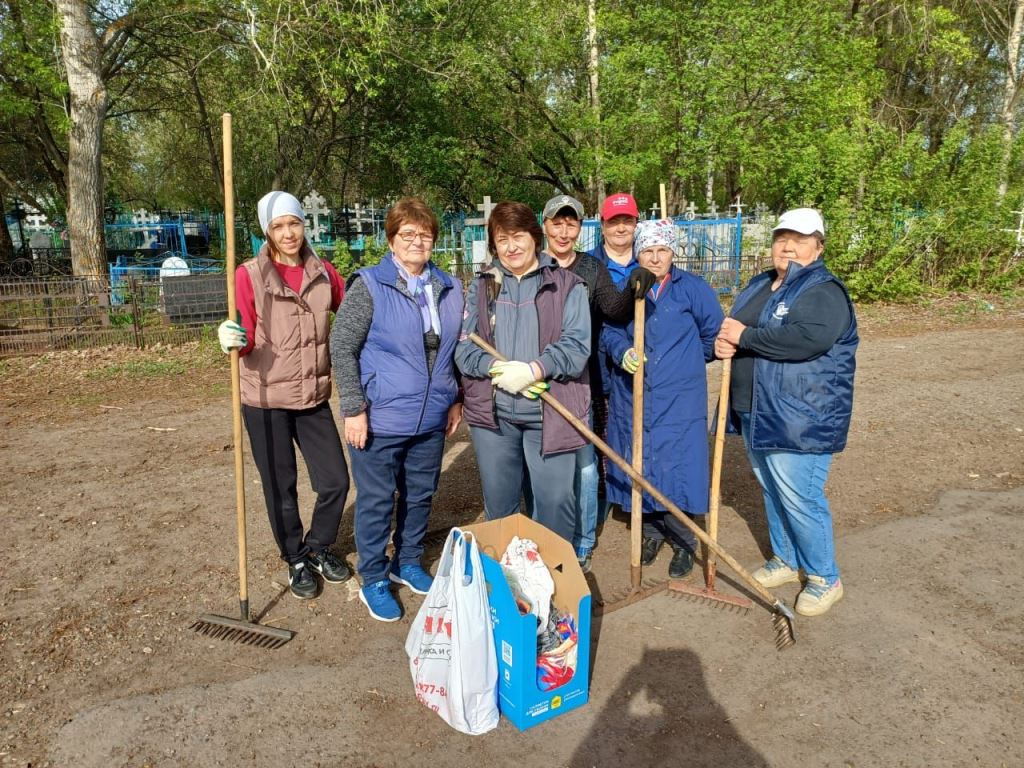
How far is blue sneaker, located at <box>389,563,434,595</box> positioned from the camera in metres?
3.39

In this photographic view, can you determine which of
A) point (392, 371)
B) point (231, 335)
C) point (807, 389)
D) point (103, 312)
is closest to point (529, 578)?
point (392, 371)

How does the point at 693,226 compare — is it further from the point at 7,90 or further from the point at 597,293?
the point at 7,90

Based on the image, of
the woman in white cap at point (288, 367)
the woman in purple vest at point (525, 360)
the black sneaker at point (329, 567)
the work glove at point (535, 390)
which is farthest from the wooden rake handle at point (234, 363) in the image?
the work glove at point (535, 390)

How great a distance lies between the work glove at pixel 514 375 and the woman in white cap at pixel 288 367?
35.7 inches

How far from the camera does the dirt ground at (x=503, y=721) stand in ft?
8.02

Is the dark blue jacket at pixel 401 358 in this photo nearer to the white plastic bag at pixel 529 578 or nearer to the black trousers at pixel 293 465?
the black trousers at pixel 293 465

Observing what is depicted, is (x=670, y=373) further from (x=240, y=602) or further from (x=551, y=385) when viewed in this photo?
(x=240, y=602)

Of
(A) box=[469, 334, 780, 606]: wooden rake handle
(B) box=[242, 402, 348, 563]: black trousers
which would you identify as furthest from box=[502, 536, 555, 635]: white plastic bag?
(B) box=[242, 402, 348, 563]: black trousers

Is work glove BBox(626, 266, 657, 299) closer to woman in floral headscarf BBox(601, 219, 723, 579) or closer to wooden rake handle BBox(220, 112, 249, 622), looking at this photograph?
woman in floral headscarf BBox(601, 219, 723, 579)

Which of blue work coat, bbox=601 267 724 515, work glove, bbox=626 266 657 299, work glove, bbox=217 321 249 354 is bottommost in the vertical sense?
blue work coat, bbox=601 267 724 515

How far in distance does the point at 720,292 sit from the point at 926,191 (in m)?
3.84

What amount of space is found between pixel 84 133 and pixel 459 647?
37.7 feet

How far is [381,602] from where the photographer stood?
3201mm

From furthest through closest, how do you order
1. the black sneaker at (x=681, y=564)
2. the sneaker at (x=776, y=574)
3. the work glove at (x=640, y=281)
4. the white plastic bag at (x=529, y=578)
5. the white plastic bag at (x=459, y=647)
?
the black sneaker at (x=681, y=564) → the sneaker at (x=776, y=574) → the work glove at (x=640, y=281) → the white plastic bag at (x=529, y=578) → the white plastic bag at (x=459, y=647)
